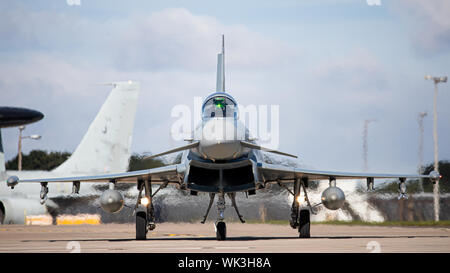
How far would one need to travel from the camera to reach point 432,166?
2802 cm

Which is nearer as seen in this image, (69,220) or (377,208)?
(377,208)

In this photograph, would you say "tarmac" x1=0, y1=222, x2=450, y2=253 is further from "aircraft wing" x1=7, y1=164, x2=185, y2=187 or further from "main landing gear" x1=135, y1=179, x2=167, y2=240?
"aircraft wing" x1=7, y1=164, x2=185, y2=187

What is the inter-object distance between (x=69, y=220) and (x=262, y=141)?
15928 mm

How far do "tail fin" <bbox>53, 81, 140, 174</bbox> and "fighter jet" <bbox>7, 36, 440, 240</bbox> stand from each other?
1196cm

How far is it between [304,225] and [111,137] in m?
15.4

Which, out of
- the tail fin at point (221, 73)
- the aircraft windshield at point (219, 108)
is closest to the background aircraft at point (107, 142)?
the tail fin at point (221, 73)

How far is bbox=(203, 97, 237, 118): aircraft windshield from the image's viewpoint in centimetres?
1514

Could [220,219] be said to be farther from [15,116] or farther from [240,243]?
[15,116]

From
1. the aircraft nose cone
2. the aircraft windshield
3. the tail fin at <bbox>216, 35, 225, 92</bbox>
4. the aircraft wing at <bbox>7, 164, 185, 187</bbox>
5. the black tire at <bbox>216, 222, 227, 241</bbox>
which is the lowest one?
the black tire at <bbox>216, 222, 227, 241</bbox>

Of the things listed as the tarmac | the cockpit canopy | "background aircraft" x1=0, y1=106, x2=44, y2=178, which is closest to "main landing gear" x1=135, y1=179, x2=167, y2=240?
the tarmac

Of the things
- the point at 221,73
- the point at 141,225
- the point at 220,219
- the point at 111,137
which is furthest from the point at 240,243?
the point at 111,137

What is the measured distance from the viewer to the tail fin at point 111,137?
30.7 m
